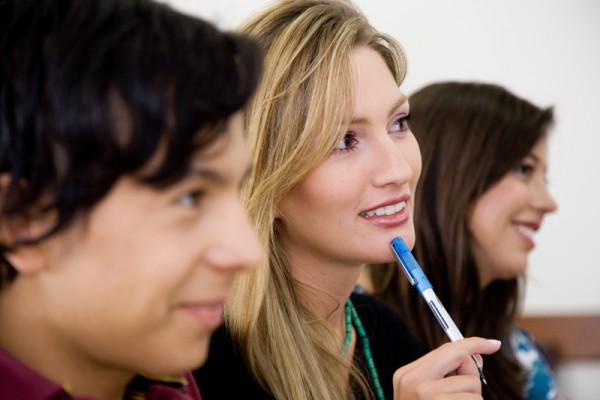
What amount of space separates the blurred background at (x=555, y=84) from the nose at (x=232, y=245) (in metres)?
1.45

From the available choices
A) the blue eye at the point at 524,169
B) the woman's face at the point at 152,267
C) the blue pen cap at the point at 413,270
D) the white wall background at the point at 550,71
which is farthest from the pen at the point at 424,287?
the white wall background at the point at 550,71

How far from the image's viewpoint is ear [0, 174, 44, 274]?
1.83ft

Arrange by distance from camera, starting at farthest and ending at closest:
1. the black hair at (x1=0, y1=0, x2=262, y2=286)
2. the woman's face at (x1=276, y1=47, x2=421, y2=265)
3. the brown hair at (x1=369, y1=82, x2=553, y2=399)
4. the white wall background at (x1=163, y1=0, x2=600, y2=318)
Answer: the white wall background at (x1=163, y1=0, x2=600, y2=318), the brown hair at (x1=369, y1=82, x2=553, y2=399), the woman's face at (x1=276, y1=47, x2=421, y2=265), the black hair at (x1=0, y1=0, x2=262, y2=286)

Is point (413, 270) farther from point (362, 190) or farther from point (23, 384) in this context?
point (23, 384)

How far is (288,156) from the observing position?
100 cm

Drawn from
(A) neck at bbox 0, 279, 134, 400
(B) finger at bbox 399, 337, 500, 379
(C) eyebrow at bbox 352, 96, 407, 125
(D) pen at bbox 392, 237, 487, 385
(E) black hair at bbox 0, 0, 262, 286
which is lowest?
(B) finger at bbox 399, 337, 500, 379

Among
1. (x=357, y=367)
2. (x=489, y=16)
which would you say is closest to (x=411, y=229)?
(x=357, y=367)

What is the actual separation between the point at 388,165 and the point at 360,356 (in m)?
0.33

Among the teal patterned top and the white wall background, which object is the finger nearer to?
the teal patterned top

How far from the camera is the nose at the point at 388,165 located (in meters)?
1.01

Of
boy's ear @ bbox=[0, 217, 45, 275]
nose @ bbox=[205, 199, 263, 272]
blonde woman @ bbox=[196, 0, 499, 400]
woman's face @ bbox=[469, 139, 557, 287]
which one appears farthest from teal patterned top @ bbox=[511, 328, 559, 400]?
boy's ear @ bbox=[0, 217, 45, 275]

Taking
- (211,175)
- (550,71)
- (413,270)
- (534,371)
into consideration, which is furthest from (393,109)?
(550,71)

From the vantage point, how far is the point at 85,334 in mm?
601

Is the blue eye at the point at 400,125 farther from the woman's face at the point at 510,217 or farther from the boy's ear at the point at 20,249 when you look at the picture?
the boy's ear at the point at 20,249
